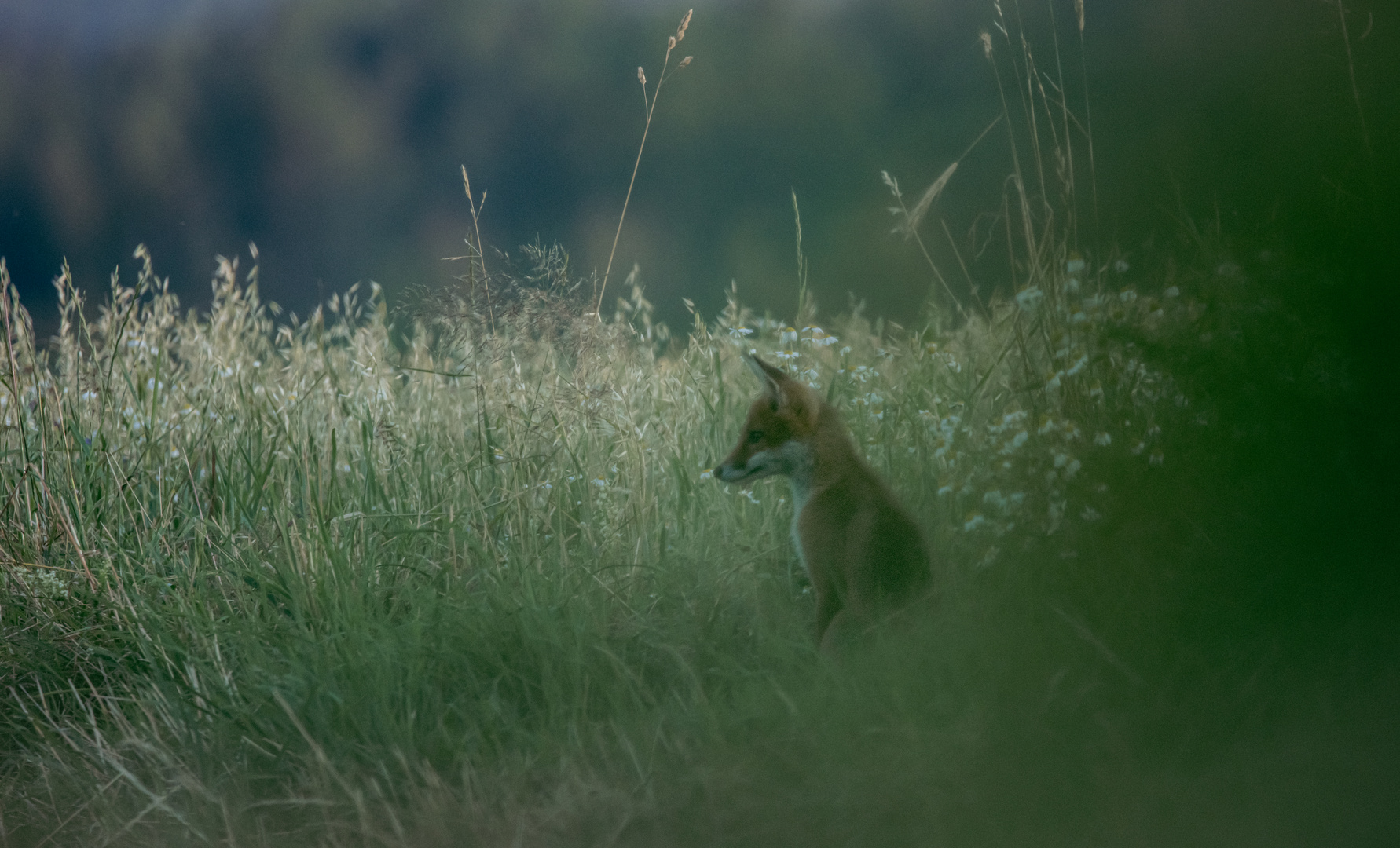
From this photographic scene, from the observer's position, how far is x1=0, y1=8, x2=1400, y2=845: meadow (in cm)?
210

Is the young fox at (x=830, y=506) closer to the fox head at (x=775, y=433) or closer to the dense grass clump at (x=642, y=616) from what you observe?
Answer: the fox head at (x=775, y=433)

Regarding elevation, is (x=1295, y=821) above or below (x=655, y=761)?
above

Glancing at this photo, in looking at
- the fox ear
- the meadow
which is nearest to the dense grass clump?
the meadow

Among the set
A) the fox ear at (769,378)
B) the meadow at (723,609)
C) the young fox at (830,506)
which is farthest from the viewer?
the fox ear at (769,378)

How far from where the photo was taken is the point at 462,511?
3.49 meters

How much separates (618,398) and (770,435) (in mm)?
996

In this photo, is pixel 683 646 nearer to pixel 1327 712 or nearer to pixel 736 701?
pixel 736 701

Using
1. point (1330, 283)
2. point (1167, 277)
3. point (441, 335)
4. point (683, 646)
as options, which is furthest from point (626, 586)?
point (1330, 283)

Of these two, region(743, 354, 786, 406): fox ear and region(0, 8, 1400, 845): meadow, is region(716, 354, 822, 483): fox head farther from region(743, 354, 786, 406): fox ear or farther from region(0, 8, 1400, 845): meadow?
region(0, 8, 1400, 845): meadow

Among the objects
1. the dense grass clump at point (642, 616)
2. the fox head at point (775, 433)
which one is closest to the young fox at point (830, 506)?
the fox head at point (775, 433)

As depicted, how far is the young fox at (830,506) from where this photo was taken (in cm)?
279

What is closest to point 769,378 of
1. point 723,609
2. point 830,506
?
point 830,506

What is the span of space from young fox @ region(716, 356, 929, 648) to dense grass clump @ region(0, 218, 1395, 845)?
5.7 inches

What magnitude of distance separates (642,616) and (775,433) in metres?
0.67
